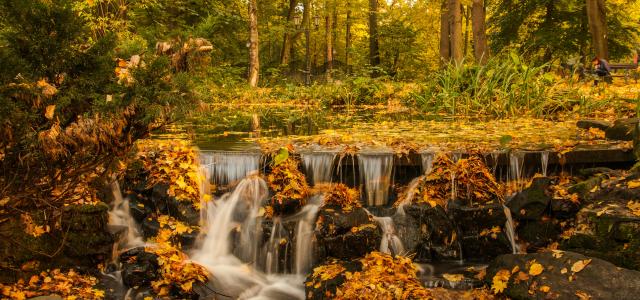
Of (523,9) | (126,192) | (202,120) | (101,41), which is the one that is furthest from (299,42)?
(101,41)

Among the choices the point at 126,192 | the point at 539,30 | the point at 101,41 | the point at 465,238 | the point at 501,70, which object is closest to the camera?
the point at 101,41

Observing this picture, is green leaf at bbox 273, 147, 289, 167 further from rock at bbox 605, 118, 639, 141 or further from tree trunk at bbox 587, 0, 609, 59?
tree trunk at bbox 587, 0, 609, 59

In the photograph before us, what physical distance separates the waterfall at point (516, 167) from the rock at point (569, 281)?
1803 mm

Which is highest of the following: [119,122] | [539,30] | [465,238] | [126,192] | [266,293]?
[539,30]

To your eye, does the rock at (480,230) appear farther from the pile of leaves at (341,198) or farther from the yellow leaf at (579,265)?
the yellow leaf at (579,265)

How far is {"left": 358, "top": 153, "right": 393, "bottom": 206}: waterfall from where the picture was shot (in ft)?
22.0

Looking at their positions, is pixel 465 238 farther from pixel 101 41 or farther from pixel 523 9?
pixel 523 9

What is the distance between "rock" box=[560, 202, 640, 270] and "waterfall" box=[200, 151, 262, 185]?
151 inches

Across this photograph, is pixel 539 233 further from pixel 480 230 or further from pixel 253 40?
pixel 253 40

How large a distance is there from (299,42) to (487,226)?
36408 millimetres

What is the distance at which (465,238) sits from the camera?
6.03 metres

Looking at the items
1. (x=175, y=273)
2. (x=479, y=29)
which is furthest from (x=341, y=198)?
(x=479, y=29)

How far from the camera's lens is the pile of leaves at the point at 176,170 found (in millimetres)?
6488

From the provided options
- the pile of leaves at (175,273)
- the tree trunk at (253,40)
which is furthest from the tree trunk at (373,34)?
the pile of leaves at (175,273)
